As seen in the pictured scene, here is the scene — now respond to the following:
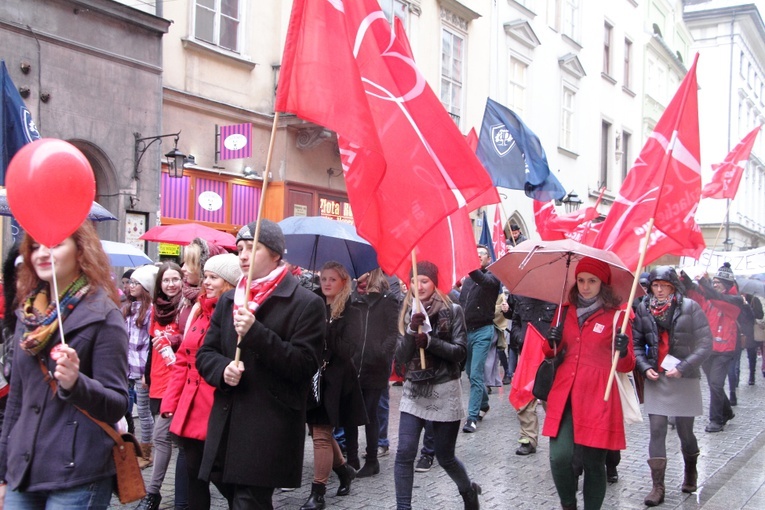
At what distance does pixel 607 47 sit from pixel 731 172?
22.0 meters

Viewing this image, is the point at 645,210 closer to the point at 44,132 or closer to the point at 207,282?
the point at 207,282

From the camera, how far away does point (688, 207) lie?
5.94 meters

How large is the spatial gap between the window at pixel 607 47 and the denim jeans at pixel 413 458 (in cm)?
2836

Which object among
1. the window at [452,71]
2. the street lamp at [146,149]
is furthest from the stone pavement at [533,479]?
the window at [452,71]

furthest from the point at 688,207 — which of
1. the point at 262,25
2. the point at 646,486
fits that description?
the point at 262,25

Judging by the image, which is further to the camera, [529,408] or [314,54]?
[529,408]

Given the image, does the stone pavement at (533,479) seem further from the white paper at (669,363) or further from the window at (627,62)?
the window at (627,62)

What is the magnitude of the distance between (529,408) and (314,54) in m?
4.87

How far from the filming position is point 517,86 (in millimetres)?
25281

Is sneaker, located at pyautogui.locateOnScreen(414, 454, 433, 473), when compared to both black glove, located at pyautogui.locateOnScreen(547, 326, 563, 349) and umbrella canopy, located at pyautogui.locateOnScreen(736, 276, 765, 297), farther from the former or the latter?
umbrella canopy, located at pyautogui.locateOnScreen(736, 276, 765, 297)

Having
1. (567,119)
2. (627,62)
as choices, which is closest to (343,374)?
(567,119)

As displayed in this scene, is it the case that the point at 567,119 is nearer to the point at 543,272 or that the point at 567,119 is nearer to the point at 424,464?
the point at 424,464

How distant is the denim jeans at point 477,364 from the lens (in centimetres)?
905

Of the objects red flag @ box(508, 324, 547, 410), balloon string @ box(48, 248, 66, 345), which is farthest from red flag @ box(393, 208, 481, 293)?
balloon string @ box(48, 248, 66, 345)
